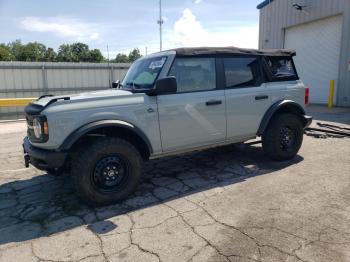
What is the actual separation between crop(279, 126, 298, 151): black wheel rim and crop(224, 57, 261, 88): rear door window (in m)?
1.05

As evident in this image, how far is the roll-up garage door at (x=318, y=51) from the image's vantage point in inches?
566

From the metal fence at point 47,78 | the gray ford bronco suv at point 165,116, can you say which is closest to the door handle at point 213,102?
the gray ford bronco suv at point 165,116

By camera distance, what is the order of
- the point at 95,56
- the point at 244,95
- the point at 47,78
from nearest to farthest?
the point at 244,95, the point at 47,78, the point at 95,56

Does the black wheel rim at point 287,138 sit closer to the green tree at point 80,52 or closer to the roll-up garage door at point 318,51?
the roll-up garage door at point 318,51

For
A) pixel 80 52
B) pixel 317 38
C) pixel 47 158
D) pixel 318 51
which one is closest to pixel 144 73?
pixel 47 158

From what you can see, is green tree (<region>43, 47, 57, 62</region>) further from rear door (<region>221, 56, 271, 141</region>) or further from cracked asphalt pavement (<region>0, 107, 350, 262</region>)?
rear door (<region>221, 56, 271, 141</region>)

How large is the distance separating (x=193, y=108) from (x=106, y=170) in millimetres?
1484

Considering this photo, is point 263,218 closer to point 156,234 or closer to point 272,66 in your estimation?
point 156,234

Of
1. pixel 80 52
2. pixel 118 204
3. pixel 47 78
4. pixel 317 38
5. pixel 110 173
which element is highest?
pixel 80 52

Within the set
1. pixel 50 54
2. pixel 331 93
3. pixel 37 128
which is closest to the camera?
pixel 37 128

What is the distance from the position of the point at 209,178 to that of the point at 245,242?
72.2 inches

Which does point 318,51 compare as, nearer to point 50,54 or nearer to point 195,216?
point 195,216

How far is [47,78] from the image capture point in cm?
1503

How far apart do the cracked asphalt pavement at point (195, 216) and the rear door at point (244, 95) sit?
2.39 ft
